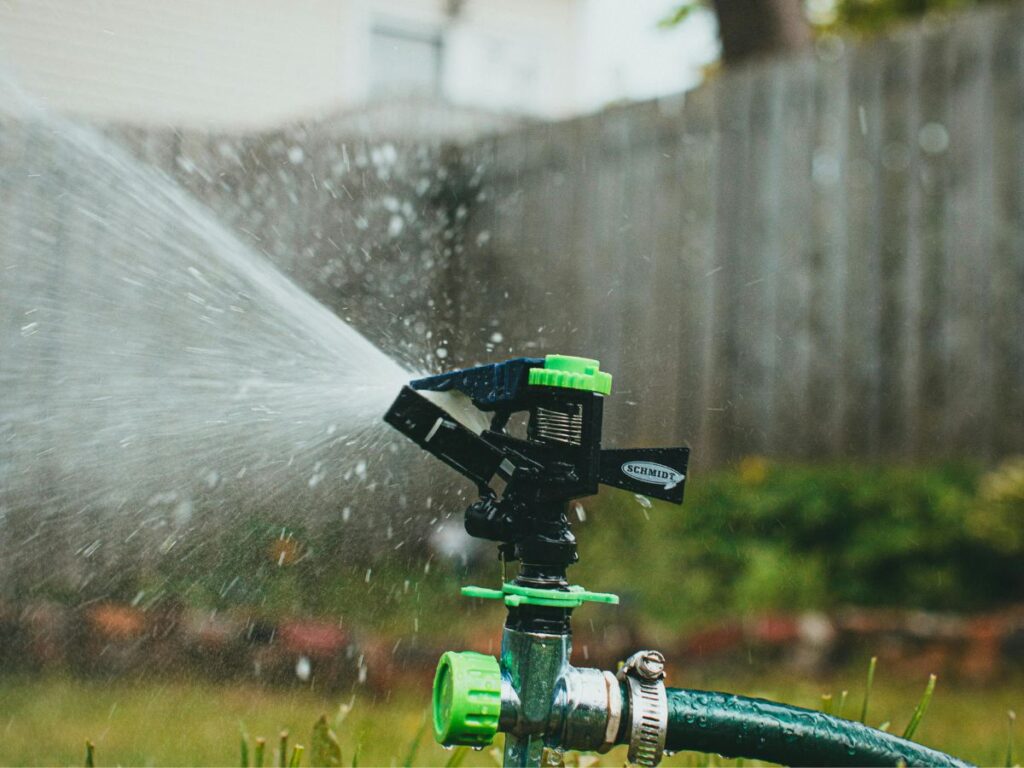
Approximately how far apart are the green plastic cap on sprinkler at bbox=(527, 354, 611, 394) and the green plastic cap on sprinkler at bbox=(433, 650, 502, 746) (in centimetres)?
26

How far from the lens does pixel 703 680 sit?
3.24 meters

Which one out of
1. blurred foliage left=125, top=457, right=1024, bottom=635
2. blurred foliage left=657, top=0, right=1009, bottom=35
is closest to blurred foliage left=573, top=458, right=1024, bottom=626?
blurred foliage left=125, top=457, right=1024, bottom=635

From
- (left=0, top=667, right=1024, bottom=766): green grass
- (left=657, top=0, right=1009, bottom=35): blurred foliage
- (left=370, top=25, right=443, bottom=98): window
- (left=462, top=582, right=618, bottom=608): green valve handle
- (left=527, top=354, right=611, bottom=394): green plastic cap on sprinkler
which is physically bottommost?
(left=0, top=667, right=1024, bottom=766): green grass

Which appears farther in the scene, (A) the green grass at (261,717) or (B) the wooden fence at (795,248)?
(B) the wooden fence at (795,248)

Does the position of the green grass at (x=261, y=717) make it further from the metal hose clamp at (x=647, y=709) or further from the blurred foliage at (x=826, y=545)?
the metal hose clamp at (x=647, y=709)

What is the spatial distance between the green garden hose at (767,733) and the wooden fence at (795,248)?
87.0 inches

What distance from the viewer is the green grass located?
2260 mm

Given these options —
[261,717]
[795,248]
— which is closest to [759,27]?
[795,248]

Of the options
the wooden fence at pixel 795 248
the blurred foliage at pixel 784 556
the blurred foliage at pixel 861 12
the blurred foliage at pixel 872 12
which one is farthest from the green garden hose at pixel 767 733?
the blurred foliage at pixel 872 12

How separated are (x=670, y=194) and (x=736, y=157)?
0.33m

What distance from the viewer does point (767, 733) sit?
1118 millimetres

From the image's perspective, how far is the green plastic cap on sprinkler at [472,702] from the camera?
1027 mm

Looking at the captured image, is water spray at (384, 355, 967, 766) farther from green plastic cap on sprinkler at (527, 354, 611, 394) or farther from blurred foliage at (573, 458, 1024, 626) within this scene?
blurred foliage at (573, 458, 1024, 626)

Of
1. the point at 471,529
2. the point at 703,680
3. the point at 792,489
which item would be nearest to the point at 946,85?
the point at 792,489
